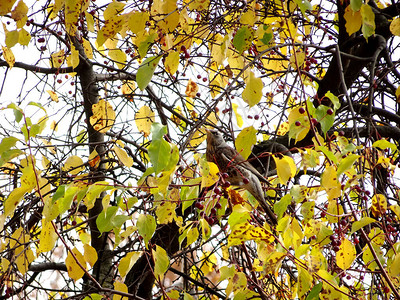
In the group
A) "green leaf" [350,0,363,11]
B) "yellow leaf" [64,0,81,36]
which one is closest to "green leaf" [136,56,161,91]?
"yellow leaf" [64,0,81,36]

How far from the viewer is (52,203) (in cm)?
176

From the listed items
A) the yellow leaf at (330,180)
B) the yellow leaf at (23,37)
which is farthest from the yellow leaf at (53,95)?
the yellow leaf at (330,180)

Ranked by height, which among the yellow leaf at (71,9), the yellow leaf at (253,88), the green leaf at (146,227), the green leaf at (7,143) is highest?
the yellow leaf at (71,9)

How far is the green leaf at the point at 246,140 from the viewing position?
5.85 feet

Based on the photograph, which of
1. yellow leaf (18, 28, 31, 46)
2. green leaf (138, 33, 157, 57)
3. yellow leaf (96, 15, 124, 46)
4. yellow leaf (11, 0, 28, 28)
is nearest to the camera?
green leaf (138, 33, 157, 57)

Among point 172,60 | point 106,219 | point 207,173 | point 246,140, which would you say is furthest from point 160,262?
point 172,60

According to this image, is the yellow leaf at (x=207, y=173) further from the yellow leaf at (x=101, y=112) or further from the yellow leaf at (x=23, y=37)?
the yellow leaf at (x=101, y=112)

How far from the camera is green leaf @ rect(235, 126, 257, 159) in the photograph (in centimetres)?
178

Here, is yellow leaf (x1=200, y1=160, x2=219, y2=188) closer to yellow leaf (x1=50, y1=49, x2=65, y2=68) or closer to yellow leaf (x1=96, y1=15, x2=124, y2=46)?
yellow leaf (x1=96, y1=15, x2=124, y2=46)

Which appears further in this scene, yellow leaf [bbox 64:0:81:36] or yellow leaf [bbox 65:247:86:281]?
yellow leaf [bbox 64:0:81:36]

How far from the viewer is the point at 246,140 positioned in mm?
1787

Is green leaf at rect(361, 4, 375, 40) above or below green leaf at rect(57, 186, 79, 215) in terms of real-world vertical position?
above

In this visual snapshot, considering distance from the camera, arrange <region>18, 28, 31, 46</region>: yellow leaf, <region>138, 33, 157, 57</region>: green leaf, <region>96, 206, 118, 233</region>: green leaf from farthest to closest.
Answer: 1. <region>18, 28, 31, 46</region>: yellow leaf
2. <region>138, 33, 157, 57</region>: green leaf
3. <region>96, 206, 118, 233</region>: green leaf

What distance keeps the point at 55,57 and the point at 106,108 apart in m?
0.54
